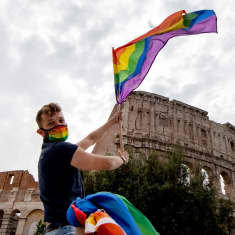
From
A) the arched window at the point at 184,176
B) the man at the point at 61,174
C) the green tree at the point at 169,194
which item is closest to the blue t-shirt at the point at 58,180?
the man at the point at 61,174

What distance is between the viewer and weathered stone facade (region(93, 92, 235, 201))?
21.8 m

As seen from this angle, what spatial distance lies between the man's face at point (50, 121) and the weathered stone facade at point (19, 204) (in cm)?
2151

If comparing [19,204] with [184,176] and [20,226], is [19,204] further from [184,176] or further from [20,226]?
[184,176]

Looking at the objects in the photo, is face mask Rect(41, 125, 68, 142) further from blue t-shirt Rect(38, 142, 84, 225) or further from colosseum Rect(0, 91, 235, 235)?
colosseum Rect(0, 91, 235, 235)

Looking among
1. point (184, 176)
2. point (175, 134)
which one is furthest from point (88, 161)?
point (175, 134)

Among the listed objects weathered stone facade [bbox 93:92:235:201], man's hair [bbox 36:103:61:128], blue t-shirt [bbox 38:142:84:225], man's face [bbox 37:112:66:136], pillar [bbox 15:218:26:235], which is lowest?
pillar [bbox 15:218:26:235]

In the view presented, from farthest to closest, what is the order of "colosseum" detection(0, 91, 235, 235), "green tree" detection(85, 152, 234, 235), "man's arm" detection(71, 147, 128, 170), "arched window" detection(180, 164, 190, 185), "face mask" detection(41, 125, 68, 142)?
"colosseum" detection(0, 91, 235, 235), "arched window" detection(180, 164, 190, 185), "green tree" detection(85, 152, 234, 235), "face mask" detection(41, 125, 68, 142), "man's arm" detection(71, 147, 128, 170)

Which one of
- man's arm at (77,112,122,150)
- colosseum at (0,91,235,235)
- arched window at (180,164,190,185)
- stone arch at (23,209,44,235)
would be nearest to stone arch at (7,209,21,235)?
colosseum at (0,91,235,235)

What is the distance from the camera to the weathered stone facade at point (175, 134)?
2177cm

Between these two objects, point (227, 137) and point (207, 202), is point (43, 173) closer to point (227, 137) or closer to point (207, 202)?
point (207, 202)

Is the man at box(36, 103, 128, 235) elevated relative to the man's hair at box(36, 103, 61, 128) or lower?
lower

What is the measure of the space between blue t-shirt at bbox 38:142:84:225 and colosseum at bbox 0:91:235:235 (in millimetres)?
18599

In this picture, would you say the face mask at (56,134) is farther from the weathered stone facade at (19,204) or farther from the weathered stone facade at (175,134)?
the weathered stone facade at (19,204)

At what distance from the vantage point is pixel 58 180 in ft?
6.84
